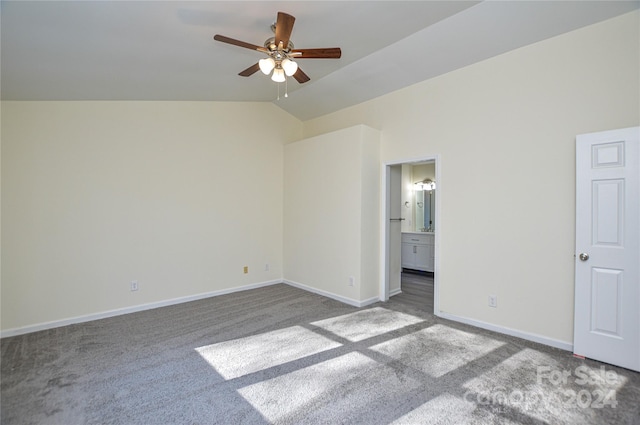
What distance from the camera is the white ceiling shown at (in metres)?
2.25

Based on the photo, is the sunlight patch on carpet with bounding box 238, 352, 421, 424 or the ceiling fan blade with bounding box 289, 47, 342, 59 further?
the ceiling fan blade with bounding box 289, 47, 342, 59

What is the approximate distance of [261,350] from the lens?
283 centimetres

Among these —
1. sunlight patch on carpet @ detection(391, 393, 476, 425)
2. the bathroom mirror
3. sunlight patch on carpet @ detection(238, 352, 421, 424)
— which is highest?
the bathroom mirror

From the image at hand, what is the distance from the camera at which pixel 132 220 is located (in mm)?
3955

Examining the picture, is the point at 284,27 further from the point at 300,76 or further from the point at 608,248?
the point at 608,248

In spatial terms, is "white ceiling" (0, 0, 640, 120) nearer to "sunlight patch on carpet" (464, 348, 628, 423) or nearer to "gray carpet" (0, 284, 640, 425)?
"gray carpet" (0, 284, 640, 425)

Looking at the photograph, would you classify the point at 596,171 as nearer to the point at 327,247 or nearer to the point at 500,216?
the point at 500,216

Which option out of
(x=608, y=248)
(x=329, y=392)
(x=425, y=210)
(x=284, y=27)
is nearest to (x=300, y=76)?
(x=284, y=27)

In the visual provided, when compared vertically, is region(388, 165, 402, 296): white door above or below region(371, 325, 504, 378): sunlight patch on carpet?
above

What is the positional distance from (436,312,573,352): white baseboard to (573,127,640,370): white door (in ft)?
0.39

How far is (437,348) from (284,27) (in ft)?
10.1

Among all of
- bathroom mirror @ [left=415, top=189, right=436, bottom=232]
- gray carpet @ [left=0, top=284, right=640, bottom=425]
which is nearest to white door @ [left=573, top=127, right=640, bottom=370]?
gray carpet @ [left=0, top=284, right=640, bottom=425]

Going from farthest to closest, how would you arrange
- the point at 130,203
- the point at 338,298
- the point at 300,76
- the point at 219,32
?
the point at 338,298 → the point at 130,203 → the point at 300,76 → the point at 219,32

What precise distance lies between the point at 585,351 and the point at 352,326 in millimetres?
2111
